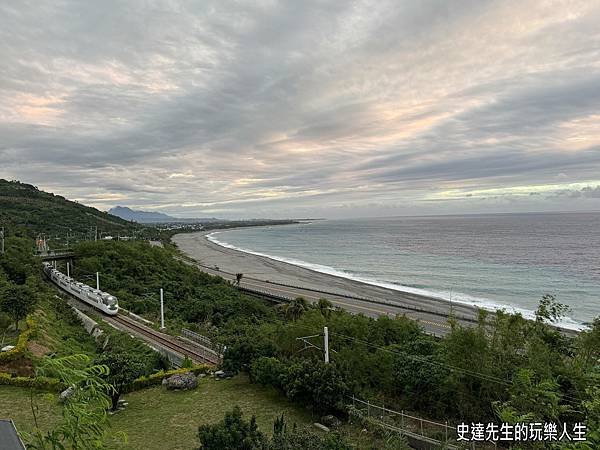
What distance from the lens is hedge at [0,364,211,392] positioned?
18391 mm

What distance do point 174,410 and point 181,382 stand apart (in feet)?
7.10

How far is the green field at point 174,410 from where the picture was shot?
49.8 feet

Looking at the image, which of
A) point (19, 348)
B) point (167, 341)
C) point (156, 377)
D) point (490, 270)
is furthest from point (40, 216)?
point (156, 377)

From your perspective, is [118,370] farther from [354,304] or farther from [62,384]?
[354,304]

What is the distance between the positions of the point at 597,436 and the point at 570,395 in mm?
9842

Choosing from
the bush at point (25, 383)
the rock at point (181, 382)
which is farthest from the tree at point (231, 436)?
the bush at point (25, 383)

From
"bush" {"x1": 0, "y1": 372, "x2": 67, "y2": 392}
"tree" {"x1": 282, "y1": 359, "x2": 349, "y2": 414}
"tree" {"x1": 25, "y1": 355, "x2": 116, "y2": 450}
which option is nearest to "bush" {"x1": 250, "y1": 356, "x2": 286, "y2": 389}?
"tree" {"x1": 282, "y1": 359, "x2": 349, "y2": 414}

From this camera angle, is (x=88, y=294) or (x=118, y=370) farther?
(x=88, y=294)

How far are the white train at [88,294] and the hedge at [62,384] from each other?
16922 mm

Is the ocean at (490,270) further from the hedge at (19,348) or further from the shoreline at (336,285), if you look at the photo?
the hedge at (19,348)

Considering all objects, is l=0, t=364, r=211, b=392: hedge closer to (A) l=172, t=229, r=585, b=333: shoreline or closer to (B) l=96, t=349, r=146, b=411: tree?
(B) l=96, t=349, r=146, b=411: tree

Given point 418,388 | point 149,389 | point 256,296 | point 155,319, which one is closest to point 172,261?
point 256,296

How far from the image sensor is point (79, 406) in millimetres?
4336

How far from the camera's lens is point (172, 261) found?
64812mm
